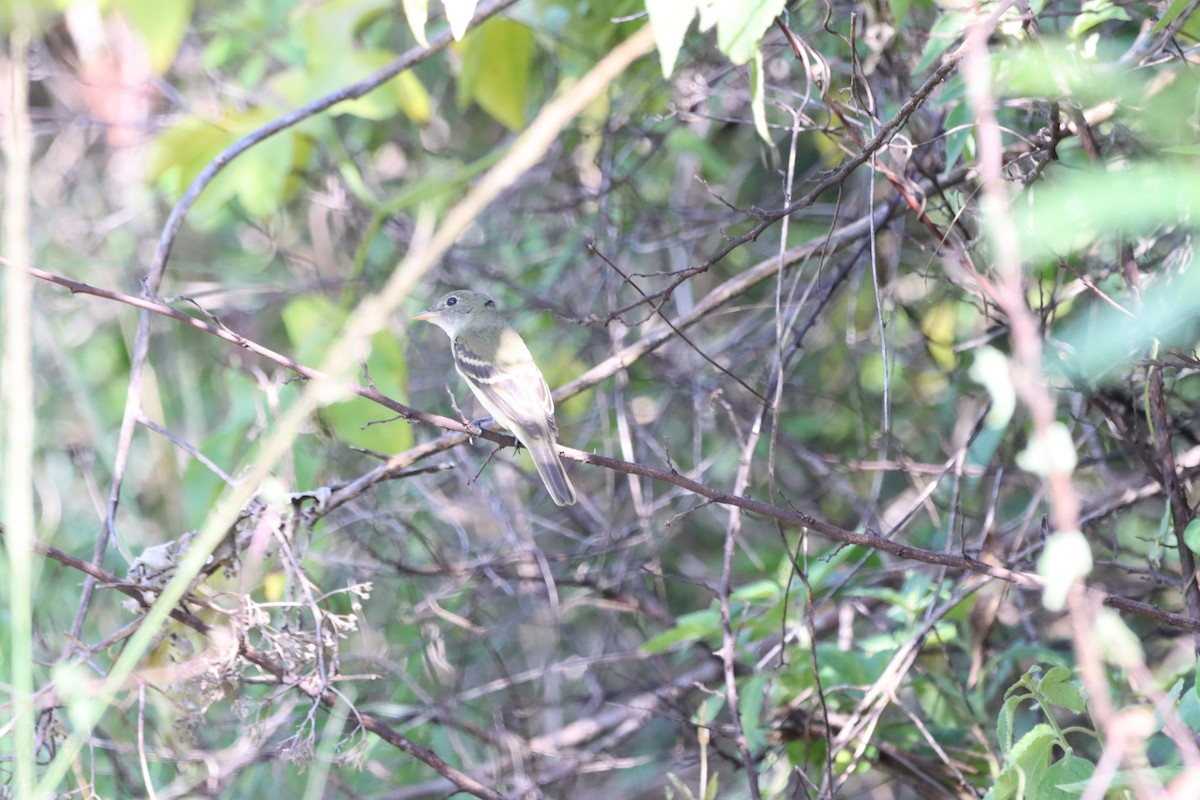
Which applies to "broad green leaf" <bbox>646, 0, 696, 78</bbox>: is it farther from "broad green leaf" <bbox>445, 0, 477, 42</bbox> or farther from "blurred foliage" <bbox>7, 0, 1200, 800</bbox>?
"broad green leaf" <bbox>445, 0, 477, 42</bbox>

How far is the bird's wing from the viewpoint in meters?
3.94

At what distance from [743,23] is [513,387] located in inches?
85.7

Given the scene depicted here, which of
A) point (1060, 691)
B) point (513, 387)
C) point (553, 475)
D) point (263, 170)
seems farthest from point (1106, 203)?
point (263, 170)

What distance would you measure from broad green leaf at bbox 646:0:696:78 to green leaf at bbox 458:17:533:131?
244cm

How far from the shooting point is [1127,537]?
439cm

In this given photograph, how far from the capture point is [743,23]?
2230 millimetres

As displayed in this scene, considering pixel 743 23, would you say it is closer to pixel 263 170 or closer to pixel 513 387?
pixel 513 387

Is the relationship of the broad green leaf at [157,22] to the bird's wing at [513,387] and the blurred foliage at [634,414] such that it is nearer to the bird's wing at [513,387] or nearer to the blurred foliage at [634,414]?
the blurred foliage at [634,414]

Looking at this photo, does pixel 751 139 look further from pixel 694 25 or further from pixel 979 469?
pixel 979 469

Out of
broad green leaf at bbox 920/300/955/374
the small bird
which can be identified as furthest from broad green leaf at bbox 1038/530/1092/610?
broad green leaf at bbox 920/300/955/374

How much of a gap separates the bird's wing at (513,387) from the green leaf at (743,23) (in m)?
1.63

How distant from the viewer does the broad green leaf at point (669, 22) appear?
211 cm

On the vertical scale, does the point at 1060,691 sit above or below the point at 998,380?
below

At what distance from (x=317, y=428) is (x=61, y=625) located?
157 centimetres
